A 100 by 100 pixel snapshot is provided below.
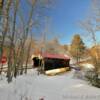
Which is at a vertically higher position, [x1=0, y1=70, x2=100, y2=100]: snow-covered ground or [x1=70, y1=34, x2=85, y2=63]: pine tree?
[x1=70, y1=34, x2=85, y2=63]: pine tree

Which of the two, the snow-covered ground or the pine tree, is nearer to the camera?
the snow-covered ground

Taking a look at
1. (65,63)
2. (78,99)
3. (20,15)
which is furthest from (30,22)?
(65,63)

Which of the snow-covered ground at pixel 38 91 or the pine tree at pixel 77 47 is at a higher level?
the pine tree at pixel 77 47

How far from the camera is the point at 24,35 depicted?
27344 mm

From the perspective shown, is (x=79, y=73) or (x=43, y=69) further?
(x=43, y=69)

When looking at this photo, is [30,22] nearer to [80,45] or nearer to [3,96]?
Answer: [3,96]

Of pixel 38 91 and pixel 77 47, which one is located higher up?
pixel 77 47

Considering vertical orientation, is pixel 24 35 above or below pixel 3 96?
above

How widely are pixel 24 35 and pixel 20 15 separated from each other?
2.52m

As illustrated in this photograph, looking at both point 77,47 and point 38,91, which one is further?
point 77,47

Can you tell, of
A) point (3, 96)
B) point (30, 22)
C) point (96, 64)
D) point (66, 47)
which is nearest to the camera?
point (3, 96)

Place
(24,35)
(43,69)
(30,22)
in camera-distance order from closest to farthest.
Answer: (30,22), (24,35), (43,69)

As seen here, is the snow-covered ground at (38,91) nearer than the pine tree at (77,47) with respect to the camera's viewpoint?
Yes

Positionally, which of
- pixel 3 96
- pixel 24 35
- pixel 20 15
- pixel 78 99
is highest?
pixel 20 15
